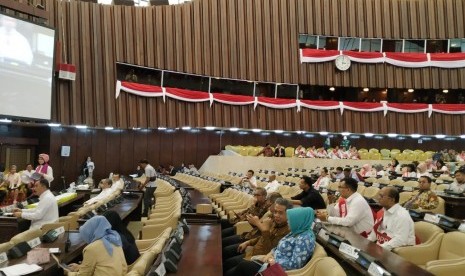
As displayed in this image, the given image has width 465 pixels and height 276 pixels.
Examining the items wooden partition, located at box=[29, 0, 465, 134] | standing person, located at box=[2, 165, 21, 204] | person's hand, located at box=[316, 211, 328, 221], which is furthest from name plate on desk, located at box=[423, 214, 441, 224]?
wooden partition, located at box=[29, 0, 465, 134]

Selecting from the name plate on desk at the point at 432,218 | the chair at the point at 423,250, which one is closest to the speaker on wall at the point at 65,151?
the name plate on desk at the point at 432,218

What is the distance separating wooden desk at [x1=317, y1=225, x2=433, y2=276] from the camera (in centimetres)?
280

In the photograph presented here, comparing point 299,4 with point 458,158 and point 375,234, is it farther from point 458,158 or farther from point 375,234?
point 375,234

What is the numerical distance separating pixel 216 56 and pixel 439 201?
14275 mm

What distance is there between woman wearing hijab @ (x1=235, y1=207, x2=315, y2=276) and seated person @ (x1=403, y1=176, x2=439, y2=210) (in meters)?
3.11

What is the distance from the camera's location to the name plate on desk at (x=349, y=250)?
3.06 m

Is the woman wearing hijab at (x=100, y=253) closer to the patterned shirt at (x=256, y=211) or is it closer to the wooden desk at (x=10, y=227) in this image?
the patterned shirt at (x=256, y=211)

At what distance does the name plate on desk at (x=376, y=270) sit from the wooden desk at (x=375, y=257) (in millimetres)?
72

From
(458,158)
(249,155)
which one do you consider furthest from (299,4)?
(458,158)

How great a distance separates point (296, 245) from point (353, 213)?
1.45m

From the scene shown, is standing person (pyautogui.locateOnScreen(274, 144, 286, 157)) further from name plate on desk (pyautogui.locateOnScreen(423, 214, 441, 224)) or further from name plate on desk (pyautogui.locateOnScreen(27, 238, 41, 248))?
name plate on desk (pyautogui.locateOnScreen(27, 238, 41, 248))

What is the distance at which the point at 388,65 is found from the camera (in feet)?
70.5

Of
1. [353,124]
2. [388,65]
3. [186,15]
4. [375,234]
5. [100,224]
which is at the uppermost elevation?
[186,15]

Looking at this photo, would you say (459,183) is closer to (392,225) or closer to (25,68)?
(392,225)
